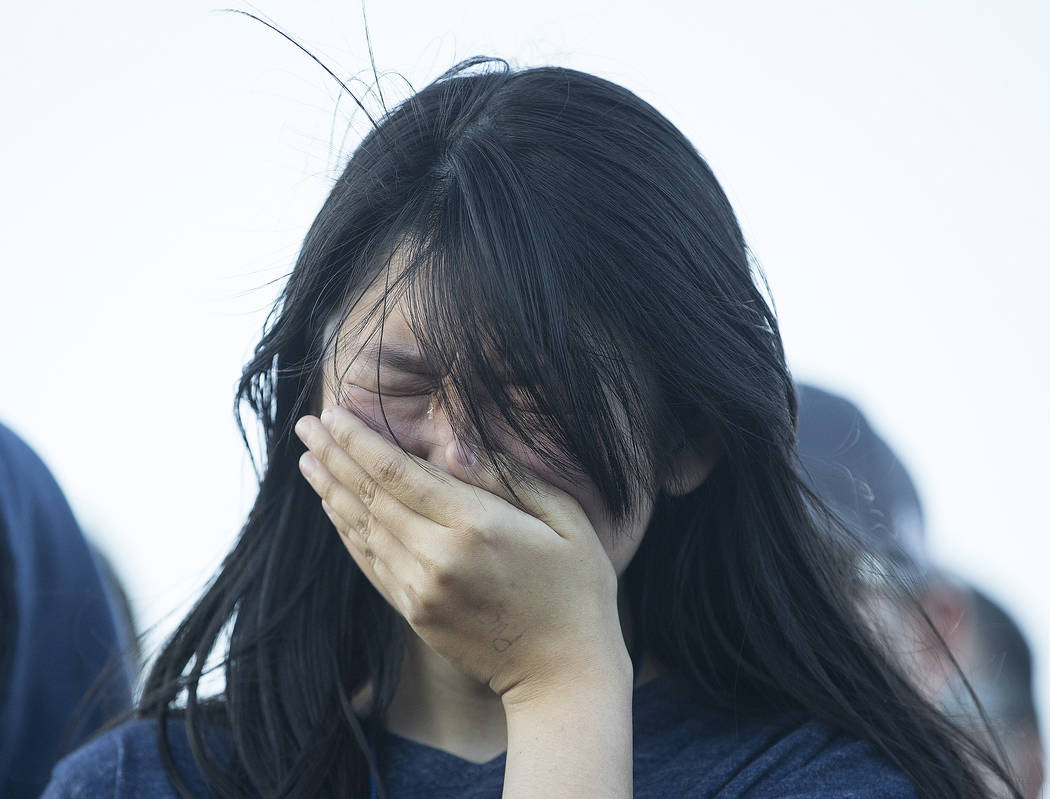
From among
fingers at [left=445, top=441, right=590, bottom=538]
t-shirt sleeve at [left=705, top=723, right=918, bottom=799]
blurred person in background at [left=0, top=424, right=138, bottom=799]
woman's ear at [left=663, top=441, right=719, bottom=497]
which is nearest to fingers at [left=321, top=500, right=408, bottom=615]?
fingers at [left=445, top=441, right=590, bottom=538]

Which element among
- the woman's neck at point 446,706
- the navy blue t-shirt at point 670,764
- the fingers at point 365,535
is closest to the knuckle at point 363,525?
the fingers at point 365,535

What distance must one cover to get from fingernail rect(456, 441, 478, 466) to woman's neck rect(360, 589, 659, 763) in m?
0.51

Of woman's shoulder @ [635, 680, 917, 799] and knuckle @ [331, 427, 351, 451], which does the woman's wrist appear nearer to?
woman's shoulder @ [635, 680, 917, 799]

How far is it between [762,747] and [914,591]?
0.58m

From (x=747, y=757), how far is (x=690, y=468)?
56 cm

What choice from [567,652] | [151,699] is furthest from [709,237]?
[151,699]

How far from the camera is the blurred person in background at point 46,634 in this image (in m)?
2.73

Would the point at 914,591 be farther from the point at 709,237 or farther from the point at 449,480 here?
the point at 449,480

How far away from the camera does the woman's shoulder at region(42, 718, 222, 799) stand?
7.09 ft

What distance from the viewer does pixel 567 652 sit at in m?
1.86

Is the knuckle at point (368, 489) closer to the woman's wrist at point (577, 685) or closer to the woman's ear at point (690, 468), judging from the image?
the woman's wrist at point (577, 685)

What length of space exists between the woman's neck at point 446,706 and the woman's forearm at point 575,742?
0.40m

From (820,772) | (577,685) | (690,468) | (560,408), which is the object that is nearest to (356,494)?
(560,408)

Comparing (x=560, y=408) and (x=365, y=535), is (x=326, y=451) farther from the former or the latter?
(x=560, y=408)
